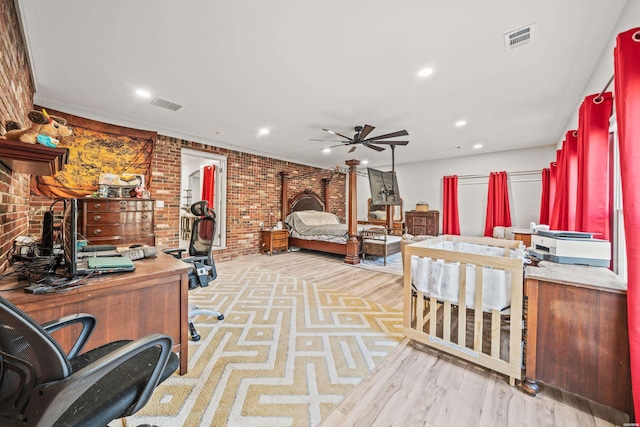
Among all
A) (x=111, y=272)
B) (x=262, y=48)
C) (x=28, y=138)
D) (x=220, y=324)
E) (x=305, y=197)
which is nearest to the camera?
(x=28, y=138)

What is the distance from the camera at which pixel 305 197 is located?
6.97 metres

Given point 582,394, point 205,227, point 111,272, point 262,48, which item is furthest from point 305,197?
point 582,394

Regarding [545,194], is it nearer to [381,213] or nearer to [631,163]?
[381,213]

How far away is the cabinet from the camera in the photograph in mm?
6629

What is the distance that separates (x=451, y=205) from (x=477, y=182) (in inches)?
32.1

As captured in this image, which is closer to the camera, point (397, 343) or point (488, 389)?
point (488, 389)

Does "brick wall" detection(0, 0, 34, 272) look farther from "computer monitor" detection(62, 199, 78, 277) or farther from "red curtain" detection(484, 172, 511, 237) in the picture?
"red curtain" detection(484, 172, 511, 237)

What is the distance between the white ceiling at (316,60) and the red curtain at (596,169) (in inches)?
23.3

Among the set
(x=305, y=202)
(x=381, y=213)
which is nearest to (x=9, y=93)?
(x=305, y=202)

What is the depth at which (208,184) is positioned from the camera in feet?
22.0

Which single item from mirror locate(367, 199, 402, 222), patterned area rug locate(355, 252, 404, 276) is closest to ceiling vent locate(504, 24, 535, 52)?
patterned area rug locate(355, 252, 404, 276)

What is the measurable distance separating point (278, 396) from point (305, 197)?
571 cm

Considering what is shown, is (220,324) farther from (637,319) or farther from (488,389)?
(637,319)

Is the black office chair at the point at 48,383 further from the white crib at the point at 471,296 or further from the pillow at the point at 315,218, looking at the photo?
the pillow at the point at 315,218
